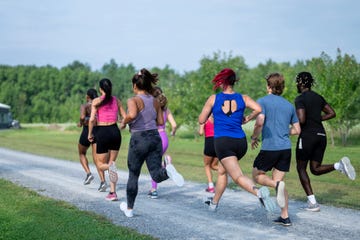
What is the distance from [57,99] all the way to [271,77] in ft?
397

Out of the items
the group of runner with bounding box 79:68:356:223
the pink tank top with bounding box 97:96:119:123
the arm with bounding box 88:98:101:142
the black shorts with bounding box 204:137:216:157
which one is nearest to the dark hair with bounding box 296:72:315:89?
the group of runner with bounding box 79:68:356:223

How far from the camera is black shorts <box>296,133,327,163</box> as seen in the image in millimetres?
8172

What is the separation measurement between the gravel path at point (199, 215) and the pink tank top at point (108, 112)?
59.8 inches

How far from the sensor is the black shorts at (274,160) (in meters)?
7.23

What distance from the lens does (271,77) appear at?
289 inches

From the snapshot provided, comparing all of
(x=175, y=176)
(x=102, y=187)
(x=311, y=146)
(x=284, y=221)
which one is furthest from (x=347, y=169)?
(x=102, y=187)

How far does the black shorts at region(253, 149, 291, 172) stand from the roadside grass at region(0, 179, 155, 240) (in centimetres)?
213

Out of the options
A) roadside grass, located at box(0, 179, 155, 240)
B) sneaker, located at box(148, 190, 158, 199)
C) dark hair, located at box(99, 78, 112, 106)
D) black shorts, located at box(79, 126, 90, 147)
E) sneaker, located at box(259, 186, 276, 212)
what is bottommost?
sneaker, located at box(148, 190, 158, 199)

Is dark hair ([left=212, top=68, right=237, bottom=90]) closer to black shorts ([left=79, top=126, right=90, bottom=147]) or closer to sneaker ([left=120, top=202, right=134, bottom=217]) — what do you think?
sneaker ([left=120, top=202, right=134, bottom=217])

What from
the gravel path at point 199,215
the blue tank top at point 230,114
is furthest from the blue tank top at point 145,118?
the gravel path at point 199,215

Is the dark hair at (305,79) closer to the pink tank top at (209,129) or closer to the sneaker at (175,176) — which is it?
the sneaker at (175,176)

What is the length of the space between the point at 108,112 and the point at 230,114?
3.15 meters

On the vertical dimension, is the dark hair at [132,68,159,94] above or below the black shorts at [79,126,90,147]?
above

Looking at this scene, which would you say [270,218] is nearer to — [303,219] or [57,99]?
[303,219]
